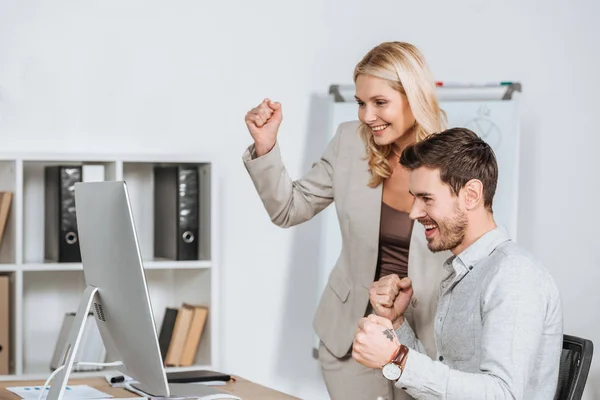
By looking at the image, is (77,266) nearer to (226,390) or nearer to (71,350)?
(226,390)

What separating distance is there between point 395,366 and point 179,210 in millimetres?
1859

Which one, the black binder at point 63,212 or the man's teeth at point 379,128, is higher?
the man's teeth at point 379,128

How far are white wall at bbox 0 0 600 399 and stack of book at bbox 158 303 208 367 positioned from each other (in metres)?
0.35

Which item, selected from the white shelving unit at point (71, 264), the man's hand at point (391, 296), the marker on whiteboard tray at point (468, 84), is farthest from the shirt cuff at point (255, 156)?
the marker on whiteboard tray at point (468, 84)

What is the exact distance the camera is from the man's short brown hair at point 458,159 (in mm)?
1882

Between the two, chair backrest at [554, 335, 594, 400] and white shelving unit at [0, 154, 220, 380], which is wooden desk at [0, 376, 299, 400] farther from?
white shelving unit at [0, 154, 220, 380]

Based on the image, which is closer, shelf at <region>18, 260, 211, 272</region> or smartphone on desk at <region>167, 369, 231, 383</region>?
smartphone on desk at <region>167, 369, 231, 383</region>

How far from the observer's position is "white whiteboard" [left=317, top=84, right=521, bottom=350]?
3629mm

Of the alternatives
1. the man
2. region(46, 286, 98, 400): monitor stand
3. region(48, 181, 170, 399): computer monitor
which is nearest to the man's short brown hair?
the man

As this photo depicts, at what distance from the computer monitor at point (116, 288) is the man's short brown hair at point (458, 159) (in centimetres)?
65

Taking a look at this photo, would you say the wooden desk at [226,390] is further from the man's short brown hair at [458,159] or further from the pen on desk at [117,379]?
the man's short brown hair at [458,159]

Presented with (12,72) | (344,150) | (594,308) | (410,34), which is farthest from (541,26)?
(12,72)

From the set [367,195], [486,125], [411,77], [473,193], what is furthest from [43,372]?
[473,193]

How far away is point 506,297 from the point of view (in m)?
1.73
